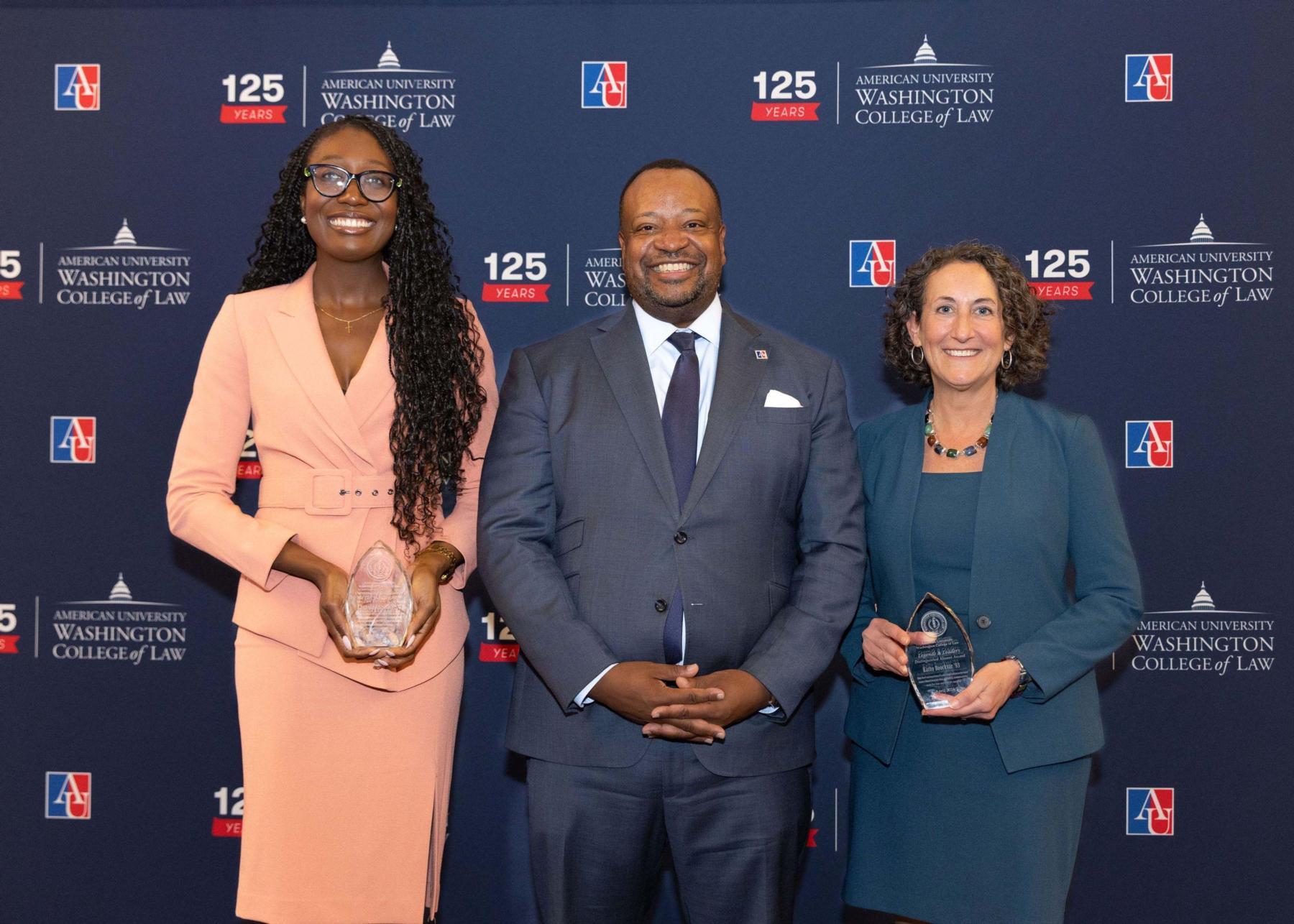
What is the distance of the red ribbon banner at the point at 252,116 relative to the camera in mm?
3930

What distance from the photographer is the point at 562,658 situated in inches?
88.4

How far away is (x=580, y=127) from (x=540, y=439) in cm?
192

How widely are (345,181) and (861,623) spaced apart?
5.40 ft

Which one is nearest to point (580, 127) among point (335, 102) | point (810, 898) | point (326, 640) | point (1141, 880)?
point (335, 102)

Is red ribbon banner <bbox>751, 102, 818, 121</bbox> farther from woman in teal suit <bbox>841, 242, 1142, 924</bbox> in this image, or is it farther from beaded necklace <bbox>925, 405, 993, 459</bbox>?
beaded necklace <bbox>925, 405, 993, 459</bbox>

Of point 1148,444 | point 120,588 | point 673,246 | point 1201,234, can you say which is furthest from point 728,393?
point 120,588

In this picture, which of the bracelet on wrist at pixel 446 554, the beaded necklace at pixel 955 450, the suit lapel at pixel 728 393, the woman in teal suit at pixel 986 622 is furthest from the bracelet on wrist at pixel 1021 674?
the bracelet on wrist at pixel 446 554

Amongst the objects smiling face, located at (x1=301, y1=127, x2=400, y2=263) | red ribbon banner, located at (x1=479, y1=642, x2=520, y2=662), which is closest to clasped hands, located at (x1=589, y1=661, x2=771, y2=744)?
smiling face, located at (x1=301, y1=127, x2=400, y2=263)

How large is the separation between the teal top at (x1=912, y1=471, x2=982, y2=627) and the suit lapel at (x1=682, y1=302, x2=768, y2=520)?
49 centimetres

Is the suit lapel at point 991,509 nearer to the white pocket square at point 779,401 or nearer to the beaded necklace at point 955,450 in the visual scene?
the beaded necklace at point 955,450

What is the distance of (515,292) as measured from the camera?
3.94 m

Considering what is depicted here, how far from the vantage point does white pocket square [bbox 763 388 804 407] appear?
2.41 metres

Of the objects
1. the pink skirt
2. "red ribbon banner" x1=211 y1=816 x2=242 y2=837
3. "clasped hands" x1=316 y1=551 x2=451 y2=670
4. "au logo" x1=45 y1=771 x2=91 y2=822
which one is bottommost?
"red ribbon banner" x1=211 y1=816 x2=242 y2=837

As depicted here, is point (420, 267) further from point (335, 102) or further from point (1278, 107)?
point (1278, 107)
